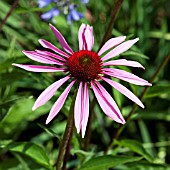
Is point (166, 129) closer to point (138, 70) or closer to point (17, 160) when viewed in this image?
point (138, 70)

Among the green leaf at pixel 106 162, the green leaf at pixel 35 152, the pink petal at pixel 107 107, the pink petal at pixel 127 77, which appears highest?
the pink petal at pixel 127 77

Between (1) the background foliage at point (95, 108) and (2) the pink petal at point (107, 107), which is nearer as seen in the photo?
(2) the pink petal at point (107, 107)

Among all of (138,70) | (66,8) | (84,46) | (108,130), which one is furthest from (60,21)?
(84,46)

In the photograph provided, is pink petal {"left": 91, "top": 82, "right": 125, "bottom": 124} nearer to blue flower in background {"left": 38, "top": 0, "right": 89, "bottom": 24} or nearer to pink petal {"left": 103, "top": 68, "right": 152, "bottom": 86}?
pink petal {"left": 103, "top": 68, "right": 152, "bottom": 86}

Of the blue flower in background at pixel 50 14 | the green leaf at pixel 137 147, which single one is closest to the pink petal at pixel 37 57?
the green leaf at pixel 137 147

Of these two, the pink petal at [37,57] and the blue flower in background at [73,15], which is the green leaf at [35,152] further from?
the blue flower in background at [73,15]

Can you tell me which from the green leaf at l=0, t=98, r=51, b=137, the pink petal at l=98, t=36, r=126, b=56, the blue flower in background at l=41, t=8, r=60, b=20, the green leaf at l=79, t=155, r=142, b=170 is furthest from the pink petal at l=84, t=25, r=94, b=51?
the blue flower in background at l=41, t=8, r=60, b=20

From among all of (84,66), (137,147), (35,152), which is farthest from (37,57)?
(137,147)
